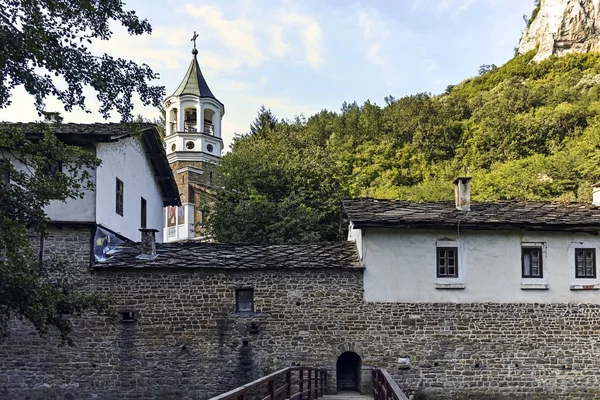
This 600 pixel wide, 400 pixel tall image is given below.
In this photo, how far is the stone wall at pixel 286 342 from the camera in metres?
14.0

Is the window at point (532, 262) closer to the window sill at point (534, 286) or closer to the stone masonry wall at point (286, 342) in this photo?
the window sill at point (534, 286)

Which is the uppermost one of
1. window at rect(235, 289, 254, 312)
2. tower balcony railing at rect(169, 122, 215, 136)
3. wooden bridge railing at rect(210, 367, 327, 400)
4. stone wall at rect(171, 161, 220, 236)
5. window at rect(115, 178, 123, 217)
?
tower balcony railing at rect(169, 122, 215, 136)

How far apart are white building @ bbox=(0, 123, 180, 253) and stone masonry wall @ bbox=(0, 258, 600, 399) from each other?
63.7 inches

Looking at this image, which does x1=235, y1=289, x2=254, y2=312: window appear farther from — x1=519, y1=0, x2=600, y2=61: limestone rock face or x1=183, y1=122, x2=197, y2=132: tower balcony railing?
x1=519, y1=0, x2=600, y2=61: limestone rock face

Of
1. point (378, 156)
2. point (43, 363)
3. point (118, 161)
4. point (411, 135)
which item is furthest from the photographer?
point (411, 135)

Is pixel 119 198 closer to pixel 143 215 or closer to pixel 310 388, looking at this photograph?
pixel 143 215

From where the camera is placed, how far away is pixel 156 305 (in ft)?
47.3

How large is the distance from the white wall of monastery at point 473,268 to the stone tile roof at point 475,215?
0.35 meters

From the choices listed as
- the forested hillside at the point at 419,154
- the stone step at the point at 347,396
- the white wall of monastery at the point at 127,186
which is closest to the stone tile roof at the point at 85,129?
the white wall of monastery at the point at 127,186

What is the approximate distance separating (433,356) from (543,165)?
23.2 m

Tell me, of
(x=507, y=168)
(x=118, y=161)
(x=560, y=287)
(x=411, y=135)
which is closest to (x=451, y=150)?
(x=411, y=135)

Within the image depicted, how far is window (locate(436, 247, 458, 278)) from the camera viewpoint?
15.1m

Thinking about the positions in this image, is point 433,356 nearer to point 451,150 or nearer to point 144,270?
point 144,270

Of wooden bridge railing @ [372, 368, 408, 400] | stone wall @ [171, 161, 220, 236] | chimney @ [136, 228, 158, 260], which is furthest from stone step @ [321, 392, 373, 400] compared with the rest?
stone wall @ [171, 161, 220, 236]
